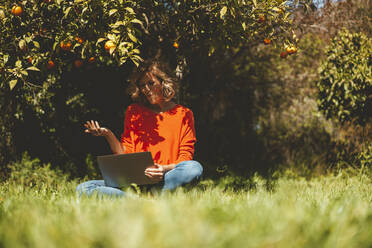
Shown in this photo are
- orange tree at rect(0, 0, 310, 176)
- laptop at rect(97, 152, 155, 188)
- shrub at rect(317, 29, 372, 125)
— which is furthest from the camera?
shrub at rect(317, 29, 372, 125)

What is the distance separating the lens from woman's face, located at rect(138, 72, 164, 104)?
108 inches

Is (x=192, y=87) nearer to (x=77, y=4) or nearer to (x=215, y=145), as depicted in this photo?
(x=215, y=145)

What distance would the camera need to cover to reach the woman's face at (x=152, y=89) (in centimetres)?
274

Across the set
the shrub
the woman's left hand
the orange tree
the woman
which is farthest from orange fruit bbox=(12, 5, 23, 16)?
the shrub

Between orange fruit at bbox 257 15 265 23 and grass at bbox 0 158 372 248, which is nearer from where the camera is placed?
grass at bbox 0 158 372 248

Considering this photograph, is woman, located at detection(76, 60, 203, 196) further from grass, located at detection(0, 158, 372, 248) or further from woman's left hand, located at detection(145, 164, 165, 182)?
grass, located at detection(0, 158, 372, 248)

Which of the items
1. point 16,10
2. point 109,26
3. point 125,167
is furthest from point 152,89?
point 16,10

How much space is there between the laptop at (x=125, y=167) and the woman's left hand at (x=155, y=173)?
0.11 ft

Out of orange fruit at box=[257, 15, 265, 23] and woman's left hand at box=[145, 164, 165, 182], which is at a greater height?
orange fruit at box=[257, 15, 265, 23]

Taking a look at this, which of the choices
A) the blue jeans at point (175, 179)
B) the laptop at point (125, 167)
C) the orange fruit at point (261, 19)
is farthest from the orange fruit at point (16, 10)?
the orange fruit at point (261, 19)

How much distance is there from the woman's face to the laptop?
71 cm

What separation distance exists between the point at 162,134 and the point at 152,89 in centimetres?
41

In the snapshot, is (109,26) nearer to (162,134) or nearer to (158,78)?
(158,78)

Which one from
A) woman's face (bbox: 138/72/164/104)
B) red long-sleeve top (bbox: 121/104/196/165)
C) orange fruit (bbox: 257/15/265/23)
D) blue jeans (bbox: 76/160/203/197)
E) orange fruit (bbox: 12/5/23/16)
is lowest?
blue jeans (bbox: 76/160/203/197)
